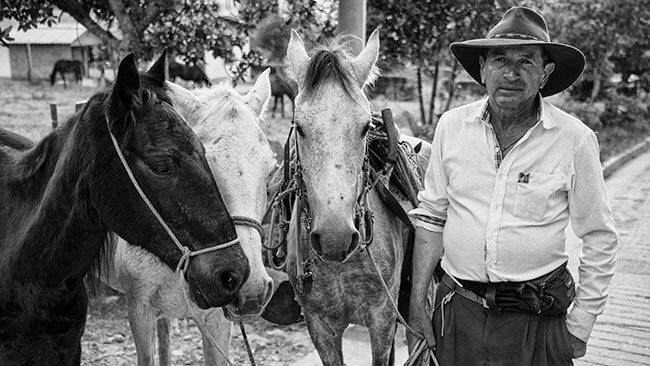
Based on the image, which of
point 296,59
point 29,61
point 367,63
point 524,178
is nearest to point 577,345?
point 524,178

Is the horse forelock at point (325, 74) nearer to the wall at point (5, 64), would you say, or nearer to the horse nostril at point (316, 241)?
the horse nostril at point (316, 241)

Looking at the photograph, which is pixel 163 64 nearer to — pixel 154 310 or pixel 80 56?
pixel 154 310

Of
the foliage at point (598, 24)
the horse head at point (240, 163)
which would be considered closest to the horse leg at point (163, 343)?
the horse head at point (240, 163)

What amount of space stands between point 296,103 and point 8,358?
157 cm

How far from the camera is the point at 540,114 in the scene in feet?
7.56

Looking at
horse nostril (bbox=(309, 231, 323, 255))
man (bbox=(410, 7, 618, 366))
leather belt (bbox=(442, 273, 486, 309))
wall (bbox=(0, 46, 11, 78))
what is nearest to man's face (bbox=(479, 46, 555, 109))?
man (bbox=(410, 7, 618, 366))

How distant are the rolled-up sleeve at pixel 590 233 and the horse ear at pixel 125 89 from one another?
1604mm

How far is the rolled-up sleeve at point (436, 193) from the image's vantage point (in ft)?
8.20

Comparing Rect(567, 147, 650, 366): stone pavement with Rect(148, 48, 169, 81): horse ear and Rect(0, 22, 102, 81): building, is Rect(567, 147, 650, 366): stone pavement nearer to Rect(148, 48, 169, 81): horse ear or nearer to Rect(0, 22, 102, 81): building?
Rect(148, 48, 169, 81): horse ear

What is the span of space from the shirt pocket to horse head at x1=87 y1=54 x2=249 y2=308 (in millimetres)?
1064

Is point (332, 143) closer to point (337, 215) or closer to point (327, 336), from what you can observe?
point (337, 215)

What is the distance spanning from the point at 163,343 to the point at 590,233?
2586 mm

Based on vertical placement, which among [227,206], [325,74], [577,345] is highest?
[325,74]

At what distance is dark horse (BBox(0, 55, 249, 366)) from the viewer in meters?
1.94
